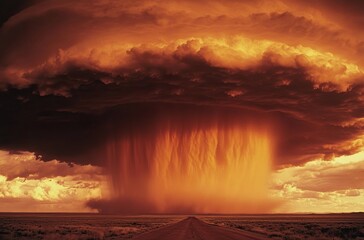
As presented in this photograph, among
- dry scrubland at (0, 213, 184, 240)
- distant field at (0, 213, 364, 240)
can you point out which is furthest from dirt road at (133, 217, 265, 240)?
dry scrubland at (0, 213, 184, 240)

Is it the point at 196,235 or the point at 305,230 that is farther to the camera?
the point at 305,230

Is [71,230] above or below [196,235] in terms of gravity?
above

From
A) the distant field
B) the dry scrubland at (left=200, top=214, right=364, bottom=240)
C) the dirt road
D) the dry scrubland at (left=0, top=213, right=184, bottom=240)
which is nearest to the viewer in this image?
the dirt road

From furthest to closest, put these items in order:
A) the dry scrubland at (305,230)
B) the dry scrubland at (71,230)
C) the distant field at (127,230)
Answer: the dry scrubland at (305,230)
the distant field at (127,230)
the dry scrubland at (71,230)

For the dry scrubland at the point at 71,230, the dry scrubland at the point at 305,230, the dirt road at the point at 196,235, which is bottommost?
the dry scrubland at the point at 305,230

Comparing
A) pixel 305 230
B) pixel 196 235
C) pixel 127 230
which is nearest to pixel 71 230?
pixel 127 230

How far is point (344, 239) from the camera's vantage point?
37.2m

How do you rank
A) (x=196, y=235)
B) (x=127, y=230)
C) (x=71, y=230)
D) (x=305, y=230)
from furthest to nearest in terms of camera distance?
(x=305, y=230) < (x=127, y=230) < (x=71, y=230) < (x=196, y=235)

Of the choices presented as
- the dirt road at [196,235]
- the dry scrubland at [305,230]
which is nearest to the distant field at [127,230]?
the dry scrubland at [305,230]

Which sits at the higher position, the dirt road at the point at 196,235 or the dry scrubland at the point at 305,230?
the dirt road at the point at 196,235

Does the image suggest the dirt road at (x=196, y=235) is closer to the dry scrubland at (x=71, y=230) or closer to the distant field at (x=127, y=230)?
the distant field at (x=127, y=230)

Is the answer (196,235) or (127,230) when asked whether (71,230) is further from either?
(196,235)

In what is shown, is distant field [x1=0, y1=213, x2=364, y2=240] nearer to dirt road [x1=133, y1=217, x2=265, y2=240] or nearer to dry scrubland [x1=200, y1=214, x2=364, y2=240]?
dry scrubland [x1=200, y1=214, x2=364, y2=240]

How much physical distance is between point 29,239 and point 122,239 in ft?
23.1
